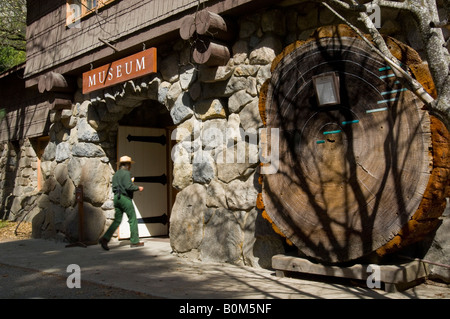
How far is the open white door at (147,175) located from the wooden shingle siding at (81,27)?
1.67 metres

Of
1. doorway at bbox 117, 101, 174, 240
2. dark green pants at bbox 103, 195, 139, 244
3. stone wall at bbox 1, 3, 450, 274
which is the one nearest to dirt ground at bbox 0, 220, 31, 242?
doorway at bbox 117, 101, 174, 240

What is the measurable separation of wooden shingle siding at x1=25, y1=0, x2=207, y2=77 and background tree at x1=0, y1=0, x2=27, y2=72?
6.21 m

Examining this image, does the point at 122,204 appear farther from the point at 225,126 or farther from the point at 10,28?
the point at 10,28

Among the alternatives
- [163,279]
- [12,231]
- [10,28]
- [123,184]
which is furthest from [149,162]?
[10,28]

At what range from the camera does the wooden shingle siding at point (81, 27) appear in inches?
256

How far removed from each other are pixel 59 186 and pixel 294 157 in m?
5.63

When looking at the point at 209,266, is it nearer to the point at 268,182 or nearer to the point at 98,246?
the point at 268,182

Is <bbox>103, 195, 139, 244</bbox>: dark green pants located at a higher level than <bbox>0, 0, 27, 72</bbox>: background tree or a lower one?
lower

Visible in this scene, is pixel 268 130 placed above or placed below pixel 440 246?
above

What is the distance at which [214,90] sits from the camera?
5789mm

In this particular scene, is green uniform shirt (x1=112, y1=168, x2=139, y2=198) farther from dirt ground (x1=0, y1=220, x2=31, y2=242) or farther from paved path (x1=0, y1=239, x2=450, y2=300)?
dirt ground (x1=0, y1=220, x2=31, y2=242)

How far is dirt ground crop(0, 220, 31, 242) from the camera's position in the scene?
8948 mm
